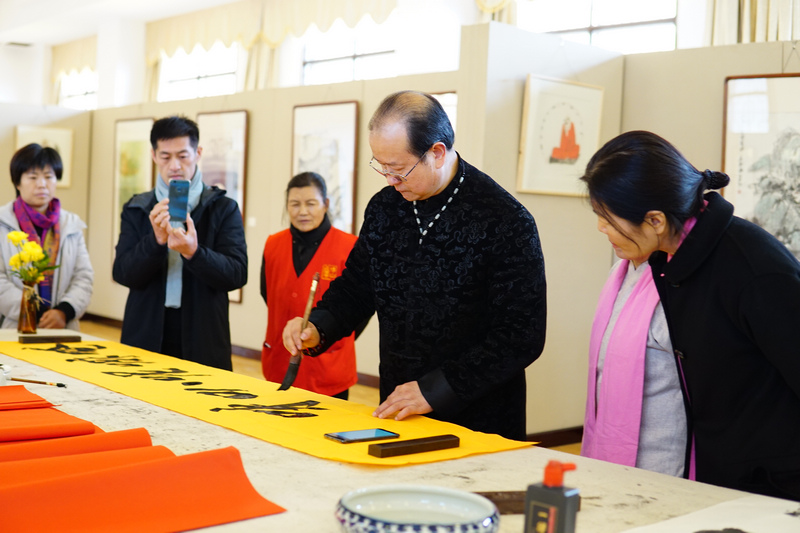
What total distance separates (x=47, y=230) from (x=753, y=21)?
5113mm

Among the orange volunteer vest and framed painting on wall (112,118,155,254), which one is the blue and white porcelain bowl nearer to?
the orange volunteer vest

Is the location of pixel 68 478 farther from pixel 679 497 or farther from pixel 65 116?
pixel 65 116

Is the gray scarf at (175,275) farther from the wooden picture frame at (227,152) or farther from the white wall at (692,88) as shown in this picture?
the wooden picture frame at (227,152)

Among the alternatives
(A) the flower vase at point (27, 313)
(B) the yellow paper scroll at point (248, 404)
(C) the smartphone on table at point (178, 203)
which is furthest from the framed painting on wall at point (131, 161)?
(B) the yellow paper scroll at point (248, 404)

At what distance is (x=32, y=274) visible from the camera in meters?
3.11

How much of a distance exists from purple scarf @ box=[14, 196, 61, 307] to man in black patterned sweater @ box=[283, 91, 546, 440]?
1933 mm

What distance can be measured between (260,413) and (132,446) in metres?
0.49

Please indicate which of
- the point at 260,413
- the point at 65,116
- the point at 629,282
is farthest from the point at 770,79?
the point at 65,116

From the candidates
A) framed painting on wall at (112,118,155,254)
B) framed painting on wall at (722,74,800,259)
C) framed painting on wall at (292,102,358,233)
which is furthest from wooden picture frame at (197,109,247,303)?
framed painting on wall at (722,74,800,259)

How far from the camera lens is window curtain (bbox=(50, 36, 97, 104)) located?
13430 mm

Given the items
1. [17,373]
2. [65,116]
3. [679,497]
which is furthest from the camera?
[65,116]

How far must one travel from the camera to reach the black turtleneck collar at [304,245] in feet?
12.3

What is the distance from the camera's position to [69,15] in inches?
468

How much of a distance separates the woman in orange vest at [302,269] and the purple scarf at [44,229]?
933 mm
